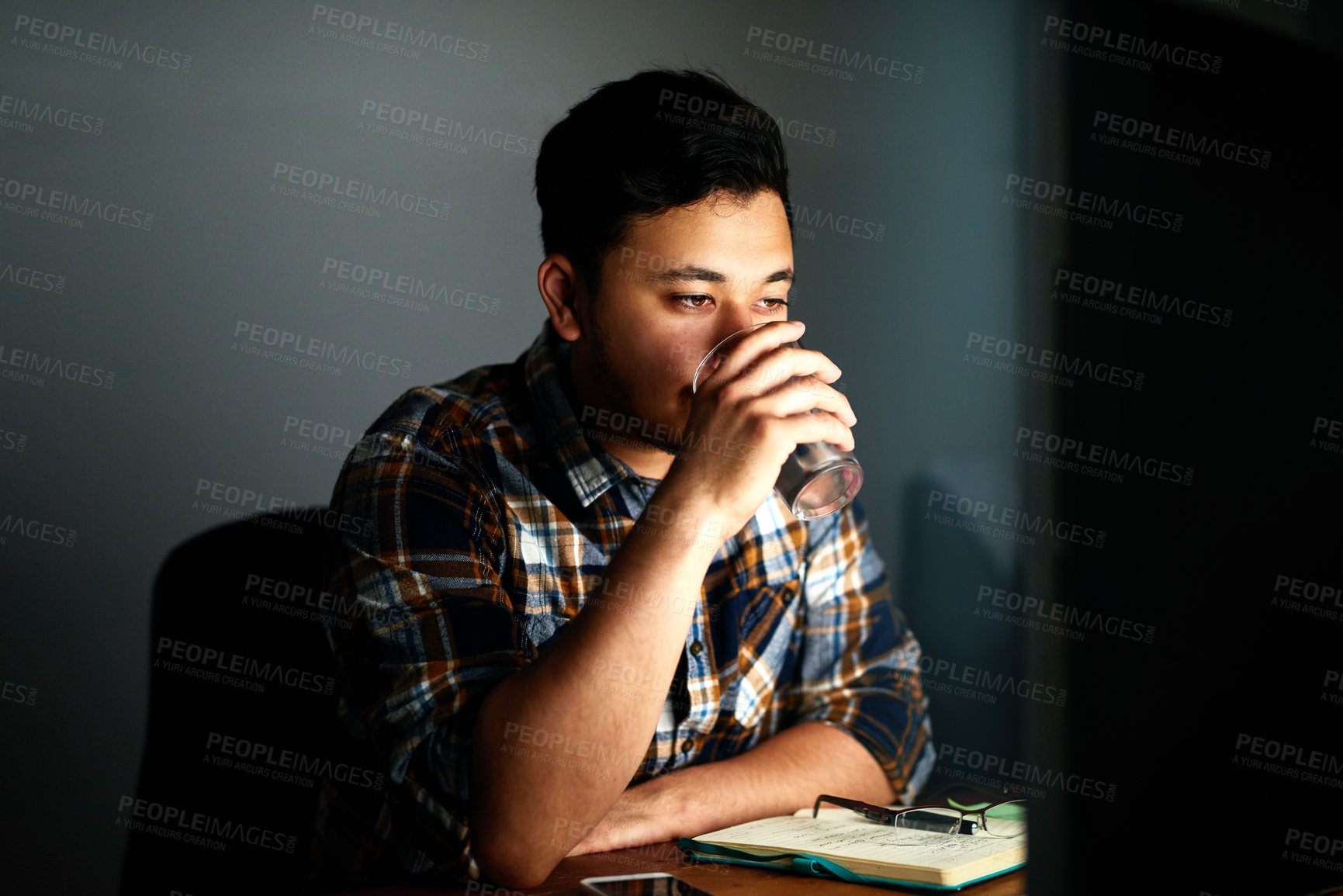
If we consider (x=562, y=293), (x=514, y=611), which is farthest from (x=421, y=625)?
(x=562, y=293)

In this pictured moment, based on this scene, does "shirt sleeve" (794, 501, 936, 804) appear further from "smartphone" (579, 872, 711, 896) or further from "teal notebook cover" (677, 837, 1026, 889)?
"smartphone" (579, 872, 711, 896)

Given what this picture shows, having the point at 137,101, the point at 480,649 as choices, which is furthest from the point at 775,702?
the point at 137,101

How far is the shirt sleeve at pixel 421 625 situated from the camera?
1101 mm

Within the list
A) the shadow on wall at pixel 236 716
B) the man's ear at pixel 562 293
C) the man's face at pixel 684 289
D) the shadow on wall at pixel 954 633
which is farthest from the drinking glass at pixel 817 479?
the shadow on wall at pixel 954 633

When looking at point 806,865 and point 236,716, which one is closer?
point 806,865

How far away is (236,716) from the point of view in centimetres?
150

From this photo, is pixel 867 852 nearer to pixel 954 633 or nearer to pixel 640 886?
pixel 640 886

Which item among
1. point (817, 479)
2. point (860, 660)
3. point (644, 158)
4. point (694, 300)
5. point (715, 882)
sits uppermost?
point (644, 158)

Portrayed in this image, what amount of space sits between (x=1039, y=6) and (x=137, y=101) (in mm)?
2210

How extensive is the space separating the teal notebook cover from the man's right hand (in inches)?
14.2

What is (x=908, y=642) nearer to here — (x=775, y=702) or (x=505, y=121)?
(x=775, y=702)

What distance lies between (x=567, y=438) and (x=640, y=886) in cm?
76

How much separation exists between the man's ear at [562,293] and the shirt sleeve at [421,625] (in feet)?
0.94

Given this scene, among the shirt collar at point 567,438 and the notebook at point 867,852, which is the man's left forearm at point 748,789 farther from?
the shirt collar at point 567,438
